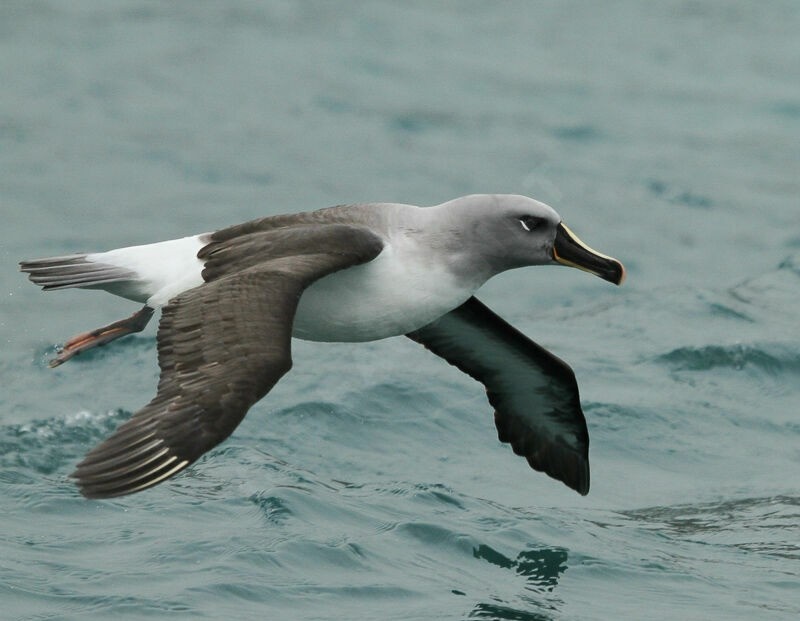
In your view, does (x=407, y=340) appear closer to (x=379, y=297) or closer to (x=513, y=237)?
(x=513, y=237)

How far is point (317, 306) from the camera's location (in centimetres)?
1016

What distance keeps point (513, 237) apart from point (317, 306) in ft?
4.17

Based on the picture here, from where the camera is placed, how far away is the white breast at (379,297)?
10.1 meters

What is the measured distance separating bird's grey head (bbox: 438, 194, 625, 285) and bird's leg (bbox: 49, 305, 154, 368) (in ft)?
6.38

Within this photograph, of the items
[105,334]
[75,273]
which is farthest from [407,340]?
[75,273]

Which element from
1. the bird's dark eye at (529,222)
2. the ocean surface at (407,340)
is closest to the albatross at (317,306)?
the bird's dark eye at (529,222)

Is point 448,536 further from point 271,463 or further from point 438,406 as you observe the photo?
point 438,406

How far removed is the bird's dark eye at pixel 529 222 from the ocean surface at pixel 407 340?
7.95 ft

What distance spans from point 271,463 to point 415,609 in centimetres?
264

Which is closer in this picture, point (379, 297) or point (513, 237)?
point (379, 297)

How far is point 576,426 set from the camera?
11.9 meters

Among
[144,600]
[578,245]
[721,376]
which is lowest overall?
[144,600]

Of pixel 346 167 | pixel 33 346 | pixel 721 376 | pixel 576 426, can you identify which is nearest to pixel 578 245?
pixel 576 426

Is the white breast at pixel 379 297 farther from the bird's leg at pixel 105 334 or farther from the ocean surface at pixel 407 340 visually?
the ocean surface at pixel 407 340
